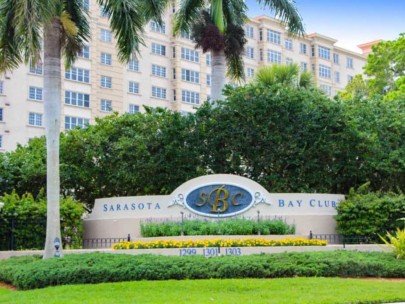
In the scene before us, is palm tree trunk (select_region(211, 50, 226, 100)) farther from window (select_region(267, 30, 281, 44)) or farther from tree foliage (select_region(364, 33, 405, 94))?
window (select_region(267, 30, 281, 44))

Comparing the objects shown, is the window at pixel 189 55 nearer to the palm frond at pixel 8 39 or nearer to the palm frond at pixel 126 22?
the palm frond at pixel 8 39

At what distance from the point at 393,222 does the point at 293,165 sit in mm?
5753

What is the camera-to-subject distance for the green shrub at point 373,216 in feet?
72.1

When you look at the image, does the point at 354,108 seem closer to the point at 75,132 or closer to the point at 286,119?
the point at 286,119

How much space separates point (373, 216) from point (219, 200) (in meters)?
5.54

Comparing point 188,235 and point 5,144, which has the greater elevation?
point 5,144

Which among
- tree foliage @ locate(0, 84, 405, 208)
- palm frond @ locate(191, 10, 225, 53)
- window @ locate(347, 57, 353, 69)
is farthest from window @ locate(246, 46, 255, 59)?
tree foliage @ locate(0, 84, 405, 208)

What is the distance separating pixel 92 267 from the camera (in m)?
15.0

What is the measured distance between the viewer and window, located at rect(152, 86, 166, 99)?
205 ft

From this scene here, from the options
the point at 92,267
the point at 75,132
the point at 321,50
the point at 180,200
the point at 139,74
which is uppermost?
the point at 321,50

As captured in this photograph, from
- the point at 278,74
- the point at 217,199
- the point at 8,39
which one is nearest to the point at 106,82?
the point at 278,74

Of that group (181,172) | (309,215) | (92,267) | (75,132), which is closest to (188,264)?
(92,267)

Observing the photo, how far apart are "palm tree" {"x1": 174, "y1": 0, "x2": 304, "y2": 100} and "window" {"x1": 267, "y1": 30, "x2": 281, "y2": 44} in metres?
44.7

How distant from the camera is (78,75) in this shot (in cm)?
5562
